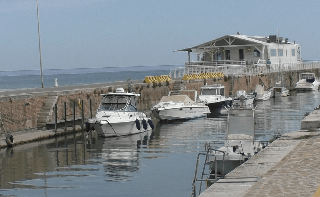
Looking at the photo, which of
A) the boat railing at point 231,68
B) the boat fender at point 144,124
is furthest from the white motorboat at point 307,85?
the boat fender at point 144,124

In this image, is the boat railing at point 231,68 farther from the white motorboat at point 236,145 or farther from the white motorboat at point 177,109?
the white motorboat at point 236,145

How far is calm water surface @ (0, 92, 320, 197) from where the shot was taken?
19641 mm

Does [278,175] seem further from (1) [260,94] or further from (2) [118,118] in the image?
(1) [260,94]

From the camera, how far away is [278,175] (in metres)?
15.0

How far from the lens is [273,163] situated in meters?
17.0

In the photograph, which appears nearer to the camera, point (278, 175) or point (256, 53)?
point (278, 175)

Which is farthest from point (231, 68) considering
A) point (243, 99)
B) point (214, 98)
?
point (214, 98)

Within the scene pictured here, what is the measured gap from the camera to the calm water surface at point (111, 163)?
19.6 metres

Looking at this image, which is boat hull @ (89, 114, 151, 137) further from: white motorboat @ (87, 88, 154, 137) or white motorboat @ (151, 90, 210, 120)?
white motorboat @ (151, 90, 210, 120)

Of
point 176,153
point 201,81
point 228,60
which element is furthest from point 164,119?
point 228,60

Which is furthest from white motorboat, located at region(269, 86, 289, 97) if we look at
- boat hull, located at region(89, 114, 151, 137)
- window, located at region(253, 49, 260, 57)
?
boat hull, located at region(89, 114, 151, 137)

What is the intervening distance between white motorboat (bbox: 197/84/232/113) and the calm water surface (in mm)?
8363

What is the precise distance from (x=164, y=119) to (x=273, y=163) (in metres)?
23.9

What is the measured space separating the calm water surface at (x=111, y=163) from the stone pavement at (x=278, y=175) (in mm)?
2905
